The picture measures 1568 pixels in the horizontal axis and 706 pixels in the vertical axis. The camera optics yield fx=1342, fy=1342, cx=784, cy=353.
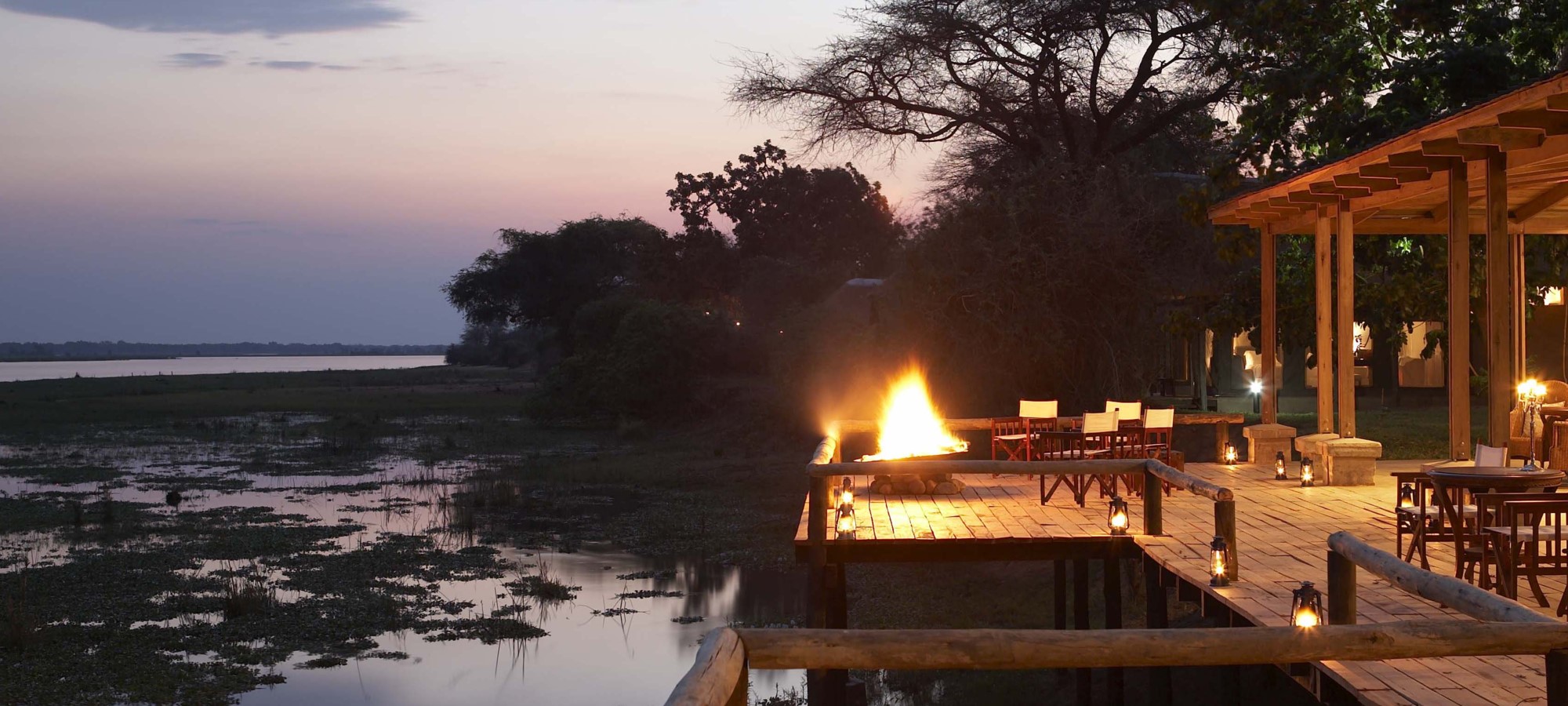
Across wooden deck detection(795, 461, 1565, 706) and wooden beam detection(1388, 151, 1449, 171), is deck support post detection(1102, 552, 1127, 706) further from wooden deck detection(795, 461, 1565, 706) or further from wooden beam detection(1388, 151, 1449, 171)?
A: wooden beam detection(1388, 151, 1449, 171)

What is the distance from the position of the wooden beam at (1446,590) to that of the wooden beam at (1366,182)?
602cm

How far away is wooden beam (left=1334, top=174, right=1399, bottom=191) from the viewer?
10.7m

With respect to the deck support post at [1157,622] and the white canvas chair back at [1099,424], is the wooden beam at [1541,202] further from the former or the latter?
the deck support post at [1157,622]

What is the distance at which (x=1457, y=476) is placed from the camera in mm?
7184

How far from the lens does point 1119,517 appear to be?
9438mm

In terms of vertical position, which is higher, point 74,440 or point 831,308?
point 831,308

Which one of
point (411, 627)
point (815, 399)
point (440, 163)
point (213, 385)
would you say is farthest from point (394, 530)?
point (213, 385)

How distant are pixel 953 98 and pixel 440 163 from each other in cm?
1541

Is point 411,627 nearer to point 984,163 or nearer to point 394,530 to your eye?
point 394,530

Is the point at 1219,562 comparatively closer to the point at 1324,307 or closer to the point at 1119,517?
the point at 1119,517

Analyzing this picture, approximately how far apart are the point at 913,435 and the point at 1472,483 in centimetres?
645

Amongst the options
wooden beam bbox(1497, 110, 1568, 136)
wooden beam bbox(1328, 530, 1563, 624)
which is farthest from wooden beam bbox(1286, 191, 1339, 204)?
wooden beam bbox(1328, 530, 1563, 624)

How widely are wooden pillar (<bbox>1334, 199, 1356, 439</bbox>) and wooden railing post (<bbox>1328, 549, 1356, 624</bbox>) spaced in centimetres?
618

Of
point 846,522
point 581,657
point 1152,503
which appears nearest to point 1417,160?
point 1152,503
